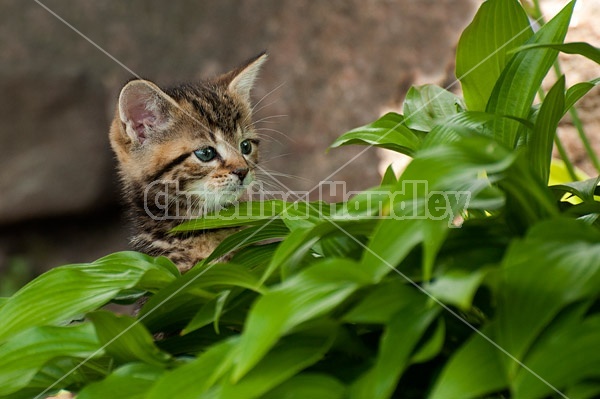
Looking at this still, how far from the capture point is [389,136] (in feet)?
5.30

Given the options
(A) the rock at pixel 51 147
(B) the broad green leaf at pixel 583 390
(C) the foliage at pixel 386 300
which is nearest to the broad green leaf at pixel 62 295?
(C) the foliage at pixel 386 300

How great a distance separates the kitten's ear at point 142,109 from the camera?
2.29 m

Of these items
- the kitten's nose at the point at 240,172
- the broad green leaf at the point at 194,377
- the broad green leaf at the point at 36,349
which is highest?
the kitten's nose at the point at 240,172

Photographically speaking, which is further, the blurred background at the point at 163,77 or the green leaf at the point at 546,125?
the blurred background at the point at 163,77

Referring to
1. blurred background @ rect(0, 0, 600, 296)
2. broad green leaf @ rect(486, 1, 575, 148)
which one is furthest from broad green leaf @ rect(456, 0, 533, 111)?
blurred background @ rect(0, 0, 600, 296)

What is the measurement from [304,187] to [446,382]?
10.9ft

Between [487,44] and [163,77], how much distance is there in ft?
9.69

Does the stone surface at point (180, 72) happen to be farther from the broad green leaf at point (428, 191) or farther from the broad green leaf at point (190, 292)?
the broad green leaf at point (428, 191)

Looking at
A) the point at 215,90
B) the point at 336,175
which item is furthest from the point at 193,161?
the point at 336,175

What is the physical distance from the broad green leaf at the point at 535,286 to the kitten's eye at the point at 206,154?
5.00 ft

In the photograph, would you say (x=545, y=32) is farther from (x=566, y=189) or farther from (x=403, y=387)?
(x=403, y=387)

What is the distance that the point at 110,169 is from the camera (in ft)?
14.9

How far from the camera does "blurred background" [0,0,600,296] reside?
4.19m

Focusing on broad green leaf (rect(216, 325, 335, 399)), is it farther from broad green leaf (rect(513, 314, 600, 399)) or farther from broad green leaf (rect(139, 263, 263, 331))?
broad green leaf (rect(513, 314, 600, 399))
